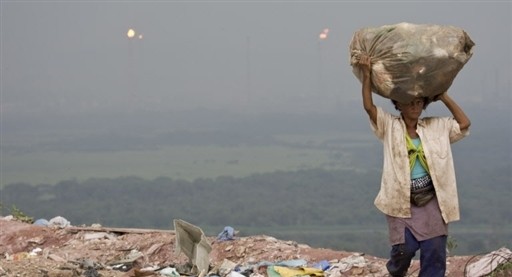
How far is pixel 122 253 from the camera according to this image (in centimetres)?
831

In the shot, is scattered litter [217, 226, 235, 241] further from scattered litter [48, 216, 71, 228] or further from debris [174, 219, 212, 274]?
scattered litter [48, 216, 71, 228]

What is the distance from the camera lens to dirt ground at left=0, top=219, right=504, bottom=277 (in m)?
6.89

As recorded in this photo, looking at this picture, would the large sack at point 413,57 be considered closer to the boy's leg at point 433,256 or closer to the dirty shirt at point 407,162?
the dirty shirt at point 407,162

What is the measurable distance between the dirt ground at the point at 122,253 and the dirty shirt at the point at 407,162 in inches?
51.3

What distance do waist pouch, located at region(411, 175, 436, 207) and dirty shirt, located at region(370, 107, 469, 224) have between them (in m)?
0.05

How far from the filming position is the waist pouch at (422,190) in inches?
226

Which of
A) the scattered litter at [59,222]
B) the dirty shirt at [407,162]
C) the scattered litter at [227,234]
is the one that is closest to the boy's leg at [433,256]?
the dirty shirt at [407,162]

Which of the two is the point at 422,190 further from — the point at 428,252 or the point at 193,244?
the point at 193,244

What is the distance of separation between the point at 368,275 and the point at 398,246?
4.23ft

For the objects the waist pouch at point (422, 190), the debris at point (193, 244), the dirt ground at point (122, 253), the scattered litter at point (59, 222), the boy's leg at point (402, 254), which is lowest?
the scattered litter at point (59, 222)

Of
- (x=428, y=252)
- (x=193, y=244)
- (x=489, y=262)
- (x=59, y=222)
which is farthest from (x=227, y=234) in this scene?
(x=428, y=252)

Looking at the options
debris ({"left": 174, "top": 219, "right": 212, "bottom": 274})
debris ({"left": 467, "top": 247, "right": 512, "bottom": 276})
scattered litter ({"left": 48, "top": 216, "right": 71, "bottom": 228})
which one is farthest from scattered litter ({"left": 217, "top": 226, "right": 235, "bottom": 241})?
debris ({"left": 467, "top": 247, "right": 512, "bottom": 276})

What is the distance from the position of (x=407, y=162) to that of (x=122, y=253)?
3.53 meters

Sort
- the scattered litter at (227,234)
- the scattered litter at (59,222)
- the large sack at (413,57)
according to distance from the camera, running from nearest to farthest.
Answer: the large sack at (413,57) → the scattered litter at (227,234) → the scattered litter at (59,222)
